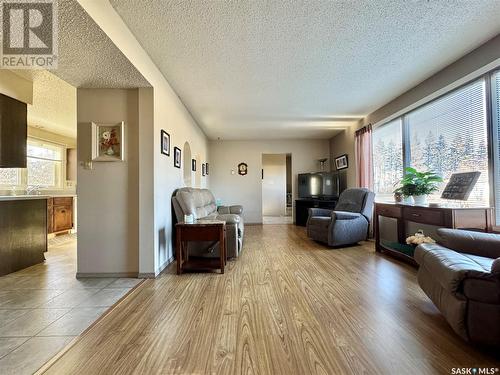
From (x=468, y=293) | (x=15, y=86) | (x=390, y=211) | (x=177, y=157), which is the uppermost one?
(x=15, y=86)

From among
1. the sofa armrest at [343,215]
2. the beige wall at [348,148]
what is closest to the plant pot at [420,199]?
the sofa armrest at [343,215]

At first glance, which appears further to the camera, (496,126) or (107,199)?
(107,199)

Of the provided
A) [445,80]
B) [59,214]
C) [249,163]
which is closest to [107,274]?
[59,214]

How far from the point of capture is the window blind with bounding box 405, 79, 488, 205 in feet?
8.52

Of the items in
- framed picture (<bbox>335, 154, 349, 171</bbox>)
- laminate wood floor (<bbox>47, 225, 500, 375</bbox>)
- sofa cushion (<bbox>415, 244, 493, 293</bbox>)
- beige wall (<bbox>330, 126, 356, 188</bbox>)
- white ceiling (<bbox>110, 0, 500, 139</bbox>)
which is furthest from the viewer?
framed picture (<bbox>335, 154, 349, 171</bbox>)

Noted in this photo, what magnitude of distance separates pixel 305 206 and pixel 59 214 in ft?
19.0

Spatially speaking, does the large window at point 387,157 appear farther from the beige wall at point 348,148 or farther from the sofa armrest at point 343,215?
the sofa armrest at point 343,215

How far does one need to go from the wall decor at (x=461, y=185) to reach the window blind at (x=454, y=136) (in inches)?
5.9

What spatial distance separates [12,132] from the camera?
2.85 metres

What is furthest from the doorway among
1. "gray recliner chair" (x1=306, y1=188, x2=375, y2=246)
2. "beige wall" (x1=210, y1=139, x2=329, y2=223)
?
"gray recliner chair" (x1=306, y1=188, x2=375, y2=246)

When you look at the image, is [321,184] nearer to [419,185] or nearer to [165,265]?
[419,185]

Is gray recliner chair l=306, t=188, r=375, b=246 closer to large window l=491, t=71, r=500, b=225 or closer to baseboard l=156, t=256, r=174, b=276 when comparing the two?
large window l=491, t=71, r=500, b=225

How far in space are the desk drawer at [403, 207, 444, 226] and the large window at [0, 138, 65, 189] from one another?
665 cm

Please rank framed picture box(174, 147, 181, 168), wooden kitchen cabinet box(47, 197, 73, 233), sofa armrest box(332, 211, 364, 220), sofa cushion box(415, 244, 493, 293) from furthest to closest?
wooden kitchen cabinet box(47, 197, 73, 233) < sofa armrest box(332, 211, 364, 220) < framed picture box(174, 147, 181, 168) < sofa cushion box(415, 244, 493, 293)
